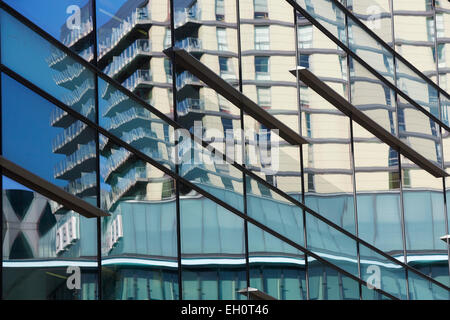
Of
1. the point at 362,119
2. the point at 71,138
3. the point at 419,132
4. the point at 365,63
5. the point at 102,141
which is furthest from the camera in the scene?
the point at 419,132

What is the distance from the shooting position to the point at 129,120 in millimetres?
13211

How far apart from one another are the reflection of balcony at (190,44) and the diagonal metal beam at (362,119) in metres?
2.09

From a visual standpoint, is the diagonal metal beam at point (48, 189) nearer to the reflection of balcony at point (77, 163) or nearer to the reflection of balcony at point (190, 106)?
the reflection of balcony at point (77, 163)

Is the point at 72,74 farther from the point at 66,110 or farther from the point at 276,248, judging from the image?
the point at 276,248

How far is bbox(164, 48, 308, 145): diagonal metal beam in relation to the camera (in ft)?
45.7

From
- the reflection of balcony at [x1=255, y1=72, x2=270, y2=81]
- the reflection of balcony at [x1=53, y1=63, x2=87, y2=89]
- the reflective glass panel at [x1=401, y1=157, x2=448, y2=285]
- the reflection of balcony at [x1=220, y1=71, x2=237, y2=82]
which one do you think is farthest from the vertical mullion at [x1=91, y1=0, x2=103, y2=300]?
the reflective glass panel at [x1=401, y1=157, x2=448, y2=285]

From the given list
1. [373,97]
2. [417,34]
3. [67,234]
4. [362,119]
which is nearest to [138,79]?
[67,234]

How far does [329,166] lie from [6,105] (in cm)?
620

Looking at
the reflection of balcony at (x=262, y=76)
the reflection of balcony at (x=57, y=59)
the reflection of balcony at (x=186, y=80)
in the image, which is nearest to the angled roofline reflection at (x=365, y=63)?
the reflection of balcony at (x=262, y=76)

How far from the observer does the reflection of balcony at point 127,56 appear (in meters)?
13.2

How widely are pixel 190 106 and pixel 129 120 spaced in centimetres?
109

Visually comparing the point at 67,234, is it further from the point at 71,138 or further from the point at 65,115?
the point at 65,115

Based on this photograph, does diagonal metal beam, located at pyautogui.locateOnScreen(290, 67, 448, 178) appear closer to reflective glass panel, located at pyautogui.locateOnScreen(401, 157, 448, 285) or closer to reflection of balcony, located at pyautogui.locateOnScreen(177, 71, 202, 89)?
reflective glass panel, located at pyautogui.locateOnScreen(401, 157, 448, 285)
